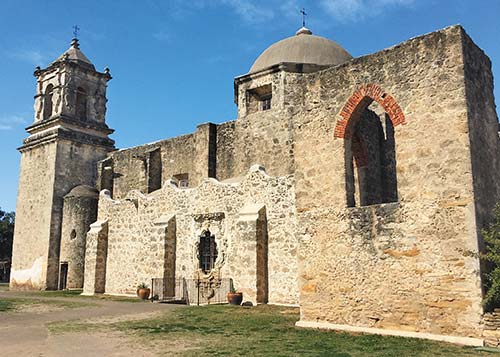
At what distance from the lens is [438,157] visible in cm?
796

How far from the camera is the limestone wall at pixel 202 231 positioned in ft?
46.0

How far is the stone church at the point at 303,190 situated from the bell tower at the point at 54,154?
0.10 metres

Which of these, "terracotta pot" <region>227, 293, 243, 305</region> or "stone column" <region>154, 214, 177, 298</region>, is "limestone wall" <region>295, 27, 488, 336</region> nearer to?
"terracotta pot" <region>227, 293, 243, 305</region>

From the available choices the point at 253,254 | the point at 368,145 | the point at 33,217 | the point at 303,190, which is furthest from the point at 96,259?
the point at 303,190

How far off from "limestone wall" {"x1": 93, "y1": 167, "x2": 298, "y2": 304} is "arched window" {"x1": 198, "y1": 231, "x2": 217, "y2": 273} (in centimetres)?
18

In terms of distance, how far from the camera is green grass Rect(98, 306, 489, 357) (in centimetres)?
679

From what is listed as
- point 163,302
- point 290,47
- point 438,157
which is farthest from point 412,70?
point 290,47

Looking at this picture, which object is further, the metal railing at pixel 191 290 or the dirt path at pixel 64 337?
the metal railing at pixel 191 290

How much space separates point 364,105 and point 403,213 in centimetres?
233

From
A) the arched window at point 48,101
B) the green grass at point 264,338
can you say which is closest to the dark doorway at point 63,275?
the arched window at point 48,101

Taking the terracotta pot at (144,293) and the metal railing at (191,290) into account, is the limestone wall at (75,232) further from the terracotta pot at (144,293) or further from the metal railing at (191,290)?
the metal railing at (191,290)

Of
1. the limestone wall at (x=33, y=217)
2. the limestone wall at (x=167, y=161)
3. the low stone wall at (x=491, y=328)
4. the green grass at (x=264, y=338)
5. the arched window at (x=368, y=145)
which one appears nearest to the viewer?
the green grass at (x=264, y=338)

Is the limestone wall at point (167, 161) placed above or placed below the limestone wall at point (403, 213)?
above

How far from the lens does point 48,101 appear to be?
1062 inches
